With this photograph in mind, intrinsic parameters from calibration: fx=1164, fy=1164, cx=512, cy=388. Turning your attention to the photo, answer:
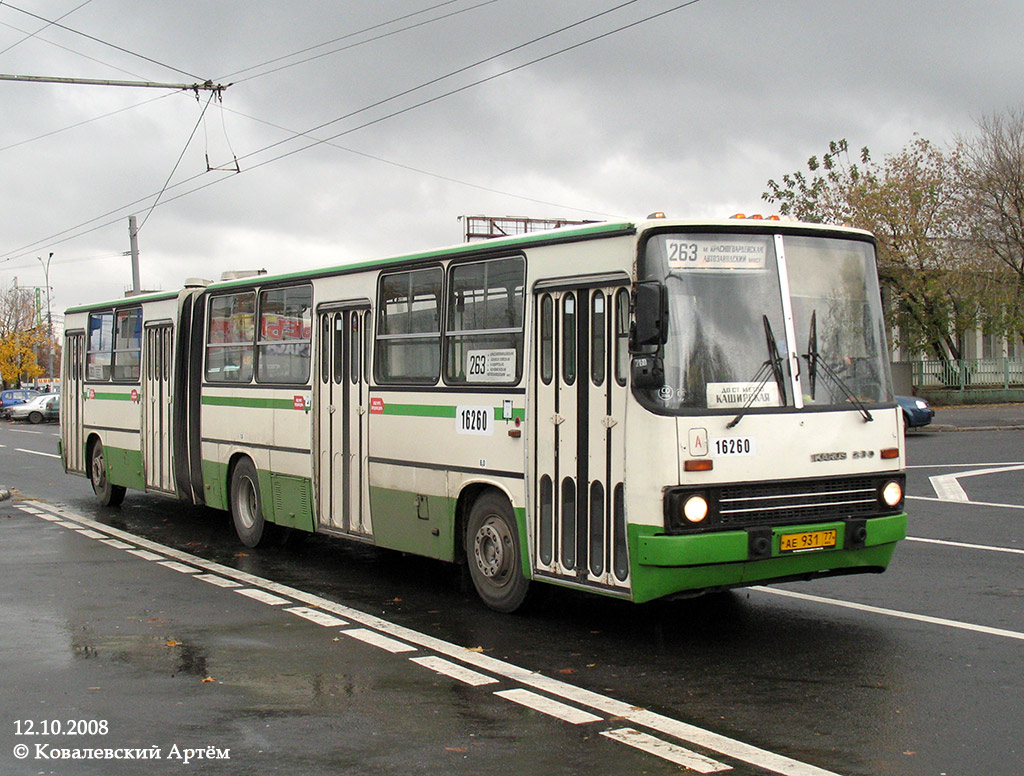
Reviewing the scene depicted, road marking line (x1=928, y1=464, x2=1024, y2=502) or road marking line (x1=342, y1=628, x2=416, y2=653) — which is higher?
road marking line (x1=928, y1=464, x2=1024, y2=502)

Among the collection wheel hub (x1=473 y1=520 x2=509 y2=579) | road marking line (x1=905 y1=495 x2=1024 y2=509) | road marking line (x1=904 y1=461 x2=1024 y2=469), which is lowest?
road marking line (x1=905 y1=495 x2=1024 y2=509)

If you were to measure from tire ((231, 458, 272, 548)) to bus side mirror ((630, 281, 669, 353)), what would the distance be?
6.92 meters

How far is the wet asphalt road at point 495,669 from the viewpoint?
19.5 ft

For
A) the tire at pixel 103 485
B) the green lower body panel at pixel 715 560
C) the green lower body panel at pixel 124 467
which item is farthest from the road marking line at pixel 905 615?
the tire at pixel 103 485

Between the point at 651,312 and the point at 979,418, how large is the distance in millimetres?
31372

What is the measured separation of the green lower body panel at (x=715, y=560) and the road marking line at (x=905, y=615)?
1.05 metres

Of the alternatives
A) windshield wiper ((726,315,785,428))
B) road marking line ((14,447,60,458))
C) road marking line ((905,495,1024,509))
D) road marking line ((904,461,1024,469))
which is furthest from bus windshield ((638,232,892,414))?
road marking line ((14,447,60,458))

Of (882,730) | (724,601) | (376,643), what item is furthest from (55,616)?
(882,730)

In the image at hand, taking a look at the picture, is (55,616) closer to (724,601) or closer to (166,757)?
(166,757)

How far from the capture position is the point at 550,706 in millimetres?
6758

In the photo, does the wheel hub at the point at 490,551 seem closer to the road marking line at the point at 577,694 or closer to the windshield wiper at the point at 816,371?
the road marking line at the point at 577,694

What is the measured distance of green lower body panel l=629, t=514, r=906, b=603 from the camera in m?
Answer: 7.68

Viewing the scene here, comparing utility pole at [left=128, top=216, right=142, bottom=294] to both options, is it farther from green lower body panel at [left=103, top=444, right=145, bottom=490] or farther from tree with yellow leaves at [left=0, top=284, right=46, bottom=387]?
tree with yellow leaves at [left=0, top=284, right=46, bottom=387]

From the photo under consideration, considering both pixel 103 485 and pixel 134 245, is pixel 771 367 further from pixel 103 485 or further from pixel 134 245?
pixel 134 245
